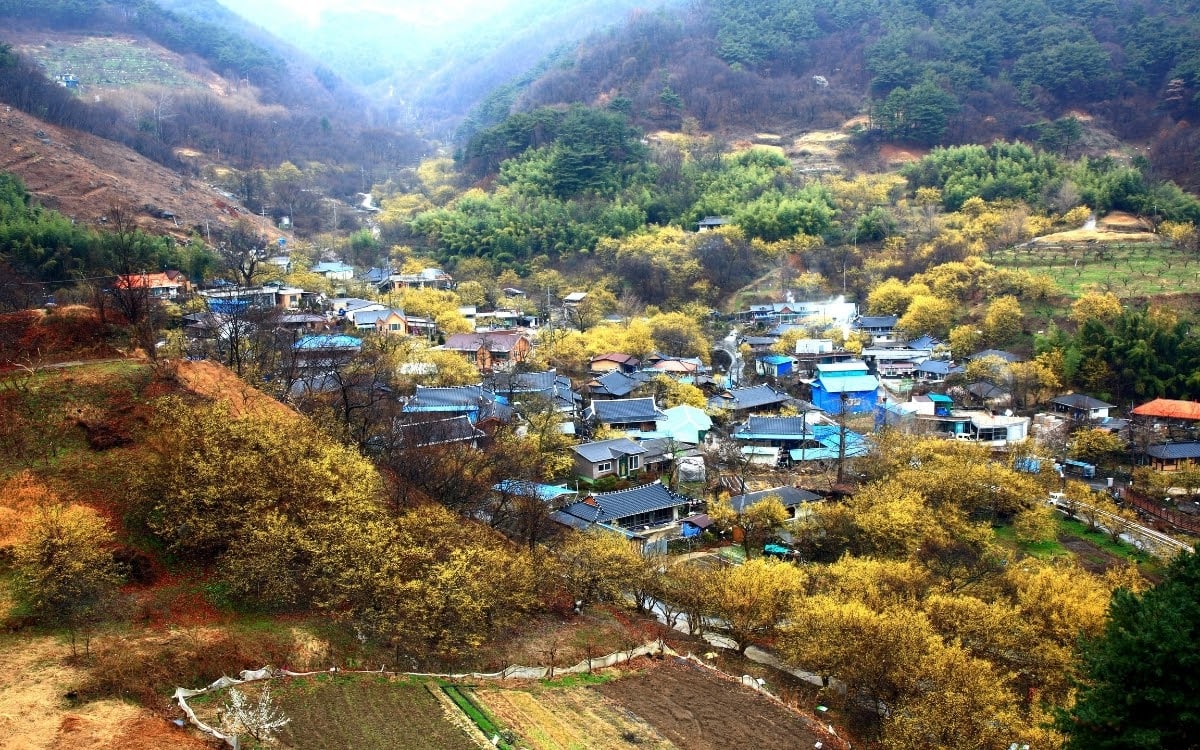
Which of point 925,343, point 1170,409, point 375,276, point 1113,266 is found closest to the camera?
point 1170,409

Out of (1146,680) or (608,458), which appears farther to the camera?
(608,458)

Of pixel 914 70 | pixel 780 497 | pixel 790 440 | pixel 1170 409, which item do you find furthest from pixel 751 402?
pixel 914 70

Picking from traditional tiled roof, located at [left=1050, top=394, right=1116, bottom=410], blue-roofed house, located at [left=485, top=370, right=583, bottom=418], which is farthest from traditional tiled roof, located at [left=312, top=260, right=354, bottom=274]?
traditional tiled roof, located at [left=1050, top=394, right=1116, bottom=410]

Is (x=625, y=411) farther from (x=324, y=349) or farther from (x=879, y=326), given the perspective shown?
(x=879, y=326)

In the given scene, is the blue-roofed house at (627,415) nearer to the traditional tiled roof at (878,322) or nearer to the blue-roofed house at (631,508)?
the blue-roofed house at (631,508)

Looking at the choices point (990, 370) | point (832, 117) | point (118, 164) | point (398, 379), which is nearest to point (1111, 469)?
point (990, 370)

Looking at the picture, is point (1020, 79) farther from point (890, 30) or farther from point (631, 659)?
point (631, 659)

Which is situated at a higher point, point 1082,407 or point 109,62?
point 109,62
